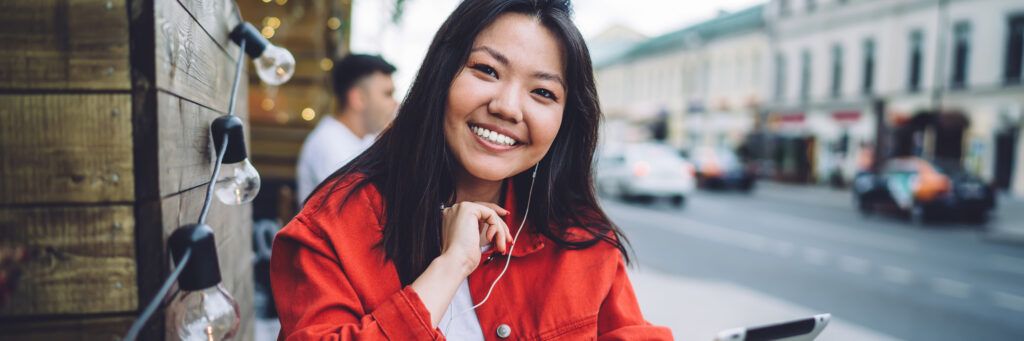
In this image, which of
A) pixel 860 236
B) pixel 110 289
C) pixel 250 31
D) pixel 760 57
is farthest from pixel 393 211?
pixel 760 57

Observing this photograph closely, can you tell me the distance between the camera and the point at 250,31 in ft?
5.60

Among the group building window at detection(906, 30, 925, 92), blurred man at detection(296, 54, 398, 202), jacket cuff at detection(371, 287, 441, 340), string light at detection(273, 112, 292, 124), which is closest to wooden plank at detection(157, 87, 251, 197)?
jacket cuff at detection(371, 287, 441, 340)

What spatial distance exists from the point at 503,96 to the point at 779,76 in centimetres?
3338

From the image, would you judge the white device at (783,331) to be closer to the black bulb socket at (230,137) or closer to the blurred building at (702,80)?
the black bulb socket at (230,137)

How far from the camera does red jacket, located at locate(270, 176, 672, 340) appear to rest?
4.13ft

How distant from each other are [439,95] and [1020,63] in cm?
2542

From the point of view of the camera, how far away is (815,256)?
9328 mm

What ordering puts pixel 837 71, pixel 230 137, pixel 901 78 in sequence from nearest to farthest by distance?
pixel 230 137 → pixel 901 78 → pixel 837 71

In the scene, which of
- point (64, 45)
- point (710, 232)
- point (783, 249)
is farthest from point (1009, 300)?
point (64, 45)

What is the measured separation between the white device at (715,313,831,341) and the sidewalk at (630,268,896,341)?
3845mm

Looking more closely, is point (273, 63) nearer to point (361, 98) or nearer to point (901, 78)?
point (361, 98)

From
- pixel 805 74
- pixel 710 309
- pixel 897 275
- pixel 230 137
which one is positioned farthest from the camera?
pixel 805 74

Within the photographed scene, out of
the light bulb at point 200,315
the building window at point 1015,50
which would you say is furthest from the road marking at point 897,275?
the building window at point 1015,50

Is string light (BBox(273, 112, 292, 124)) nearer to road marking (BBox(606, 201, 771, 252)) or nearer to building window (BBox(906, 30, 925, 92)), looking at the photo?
road marking (BBox(606, 201, 771, 252))
